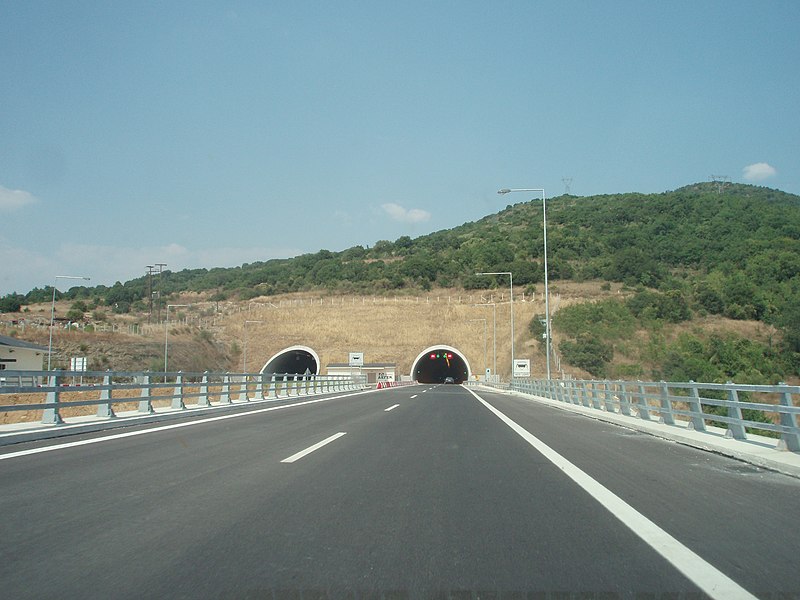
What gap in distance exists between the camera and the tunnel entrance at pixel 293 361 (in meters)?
81.8

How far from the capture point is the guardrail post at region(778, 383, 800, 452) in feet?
33.9

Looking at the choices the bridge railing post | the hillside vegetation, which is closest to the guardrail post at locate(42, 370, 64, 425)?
the bridge railing post

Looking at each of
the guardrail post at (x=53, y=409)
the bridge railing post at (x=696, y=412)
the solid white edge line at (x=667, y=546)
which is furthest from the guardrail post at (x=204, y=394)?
the solid white edge line at (x=667, y=546)

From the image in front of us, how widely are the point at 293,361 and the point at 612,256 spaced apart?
5205cm

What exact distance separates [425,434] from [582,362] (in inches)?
2266

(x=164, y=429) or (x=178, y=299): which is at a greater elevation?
(x=178, y=299)

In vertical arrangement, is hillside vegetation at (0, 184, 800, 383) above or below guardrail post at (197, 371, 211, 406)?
above

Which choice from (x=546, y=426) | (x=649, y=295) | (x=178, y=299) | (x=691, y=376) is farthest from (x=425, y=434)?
(x=178, y=299)

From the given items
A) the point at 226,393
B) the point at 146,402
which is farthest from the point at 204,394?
the point at 146,402

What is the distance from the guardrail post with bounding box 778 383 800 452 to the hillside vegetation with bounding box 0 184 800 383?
167 ft

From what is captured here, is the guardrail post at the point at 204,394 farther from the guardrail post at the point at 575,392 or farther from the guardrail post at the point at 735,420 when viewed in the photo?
the guardrail post at the point at 735,420

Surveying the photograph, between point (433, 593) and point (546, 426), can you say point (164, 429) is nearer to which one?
point (546, 426)

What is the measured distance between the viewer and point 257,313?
3942 inches

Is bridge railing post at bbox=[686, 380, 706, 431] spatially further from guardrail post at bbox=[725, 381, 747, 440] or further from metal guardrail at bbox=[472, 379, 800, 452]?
guardrail post at bbox=[725, 381, 747, 440]
